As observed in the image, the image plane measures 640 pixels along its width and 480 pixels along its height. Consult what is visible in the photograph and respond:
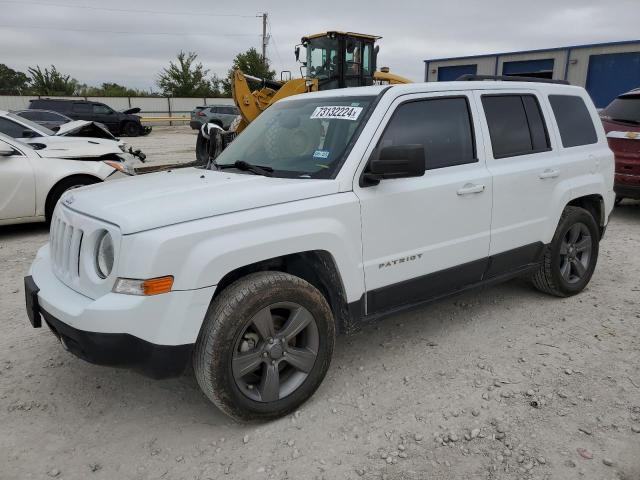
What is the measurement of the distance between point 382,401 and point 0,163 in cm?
593

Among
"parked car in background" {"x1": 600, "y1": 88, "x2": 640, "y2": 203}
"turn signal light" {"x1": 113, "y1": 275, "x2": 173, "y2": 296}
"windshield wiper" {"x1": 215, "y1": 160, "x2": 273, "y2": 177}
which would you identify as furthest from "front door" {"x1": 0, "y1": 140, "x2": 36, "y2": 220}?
"parked car in background" {"x1": 600, "y1": 88, "x2": 640, "y2": 203}

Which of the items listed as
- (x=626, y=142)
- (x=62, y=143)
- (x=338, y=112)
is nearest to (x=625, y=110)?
(x=626, y=142)

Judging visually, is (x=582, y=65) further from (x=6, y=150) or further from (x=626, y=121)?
(x=6, y=150)

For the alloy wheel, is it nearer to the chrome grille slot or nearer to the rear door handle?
the chrome grille slot

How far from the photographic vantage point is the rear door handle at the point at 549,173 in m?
3.98

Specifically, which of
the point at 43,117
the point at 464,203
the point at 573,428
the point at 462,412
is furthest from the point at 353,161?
the point at 43,117

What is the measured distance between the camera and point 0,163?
6.50 metres

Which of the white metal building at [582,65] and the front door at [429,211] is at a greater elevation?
the white metal building at [582,65]

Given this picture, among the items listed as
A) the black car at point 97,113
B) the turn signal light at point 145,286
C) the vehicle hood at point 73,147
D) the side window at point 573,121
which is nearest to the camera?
the turn signal light at point 145,286

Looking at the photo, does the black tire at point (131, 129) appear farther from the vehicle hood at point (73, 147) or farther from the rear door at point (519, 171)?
the rear door at point (519, 171)

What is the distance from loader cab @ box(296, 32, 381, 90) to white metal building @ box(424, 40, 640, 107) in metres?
10.7

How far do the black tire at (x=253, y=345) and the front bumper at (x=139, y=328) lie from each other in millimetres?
107

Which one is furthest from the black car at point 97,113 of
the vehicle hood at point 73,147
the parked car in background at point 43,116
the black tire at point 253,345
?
the black tire at point 253,345

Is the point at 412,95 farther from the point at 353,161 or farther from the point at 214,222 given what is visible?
the point at 214,222
